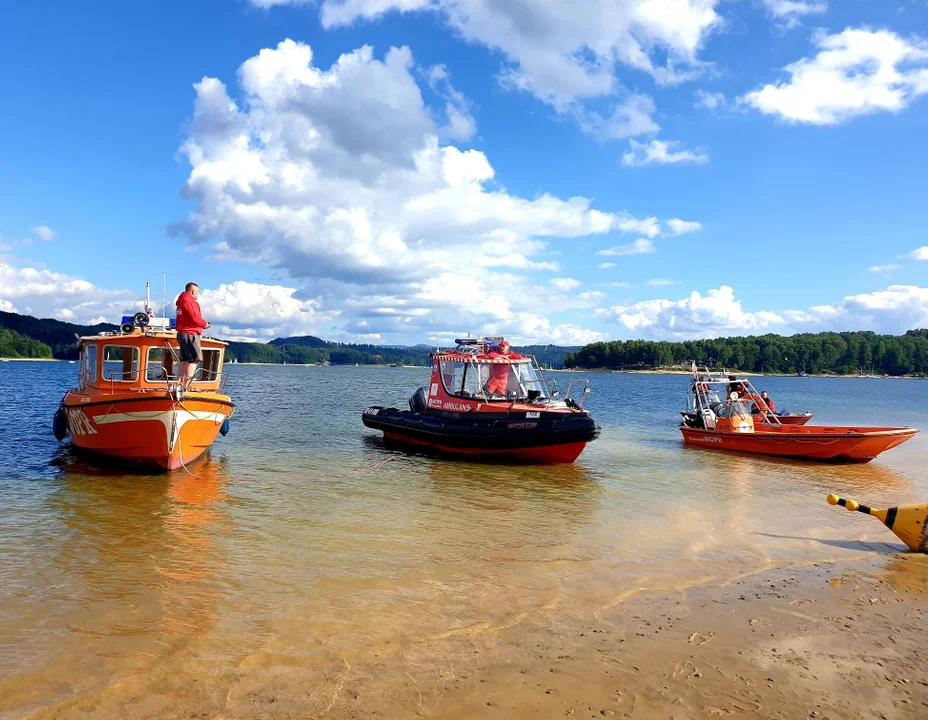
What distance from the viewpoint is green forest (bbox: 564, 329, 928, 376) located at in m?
162

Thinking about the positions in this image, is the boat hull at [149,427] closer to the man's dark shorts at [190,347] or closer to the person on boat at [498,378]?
the man's dark shorts at [190,347]

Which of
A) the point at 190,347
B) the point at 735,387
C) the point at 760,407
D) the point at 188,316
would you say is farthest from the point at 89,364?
the point at 760,407

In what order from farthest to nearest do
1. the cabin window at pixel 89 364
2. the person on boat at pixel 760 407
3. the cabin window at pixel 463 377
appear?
the person on boat at pixel 760 407, the cabin window at pixel 463 377, the cabin window at pixel 89 364

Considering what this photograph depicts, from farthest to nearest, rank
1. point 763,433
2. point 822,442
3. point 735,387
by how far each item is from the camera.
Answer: point 735,387 < point 763,433 < point 822,442

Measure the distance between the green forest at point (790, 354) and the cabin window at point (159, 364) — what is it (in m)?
160

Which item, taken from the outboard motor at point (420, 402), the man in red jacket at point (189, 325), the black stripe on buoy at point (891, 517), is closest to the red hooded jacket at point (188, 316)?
the man in red jacket at point (189, 325)

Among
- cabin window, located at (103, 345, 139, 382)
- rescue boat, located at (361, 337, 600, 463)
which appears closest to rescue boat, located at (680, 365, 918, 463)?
rescue boat, located at (361, 337, 600, 463)

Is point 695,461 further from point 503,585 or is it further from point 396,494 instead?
point 503,585

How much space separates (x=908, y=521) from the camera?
31.0 feet

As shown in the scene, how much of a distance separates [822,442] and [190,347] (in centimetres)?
1954

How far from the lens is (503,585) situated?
7.62 metres

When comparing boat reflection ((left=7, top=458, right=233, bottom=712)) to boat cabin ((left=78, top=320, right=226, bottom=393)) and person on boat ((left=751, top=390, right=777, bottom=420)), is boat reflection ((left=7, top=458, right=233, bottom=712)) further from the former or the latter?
person on boat ((left=751, top=390, right=777, bottom=420))

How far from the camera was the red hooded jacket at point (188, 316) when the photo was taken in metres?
13.5

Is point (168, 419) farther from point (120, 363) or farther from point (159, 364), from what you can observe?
point (120, 363)
